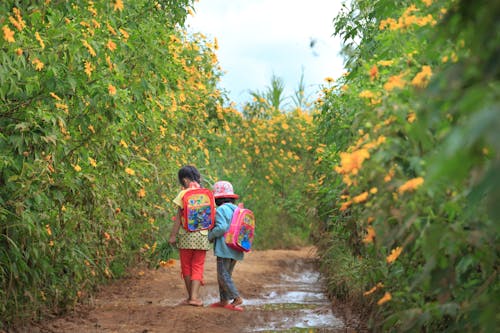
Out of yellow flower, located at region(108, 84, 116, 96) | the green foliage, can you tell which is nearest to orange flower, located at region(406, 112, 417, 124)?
the green foliage

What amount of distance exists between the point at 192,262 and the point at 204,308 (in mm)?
709

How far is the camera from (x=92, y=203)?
548 centimetres

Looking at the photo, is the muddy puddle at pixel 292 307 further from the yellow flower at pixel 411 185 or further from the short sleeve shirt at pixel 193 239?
the yellow flower at pixel 411 185

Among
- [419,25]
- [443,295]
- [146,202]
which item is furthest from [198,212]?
[443,295]

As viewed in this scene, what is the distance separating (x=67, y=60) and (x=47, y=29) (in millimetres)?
257

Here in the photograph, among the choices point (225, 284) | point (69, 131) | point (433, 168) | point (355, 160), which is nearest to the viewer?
point (433, 168)

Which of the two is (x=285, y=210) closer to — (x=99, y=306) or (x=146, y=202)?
(x=146, y=202)

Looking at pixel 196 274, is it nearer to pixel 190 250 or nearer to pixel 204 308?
pixel 190 250

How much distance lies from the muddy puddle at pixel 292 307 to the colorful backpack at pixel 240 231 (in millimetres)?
632

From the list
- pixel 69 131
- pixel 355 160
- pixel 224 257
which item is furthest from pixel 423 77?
pixel 224 257

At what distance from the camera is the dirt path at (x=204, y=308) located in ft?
20.2

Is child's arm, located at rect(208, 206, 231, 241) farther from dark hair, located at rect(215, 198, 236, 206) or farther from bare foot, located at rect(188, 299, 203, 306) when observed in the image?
bare foot, located at rect(188, 299, 203, 306)

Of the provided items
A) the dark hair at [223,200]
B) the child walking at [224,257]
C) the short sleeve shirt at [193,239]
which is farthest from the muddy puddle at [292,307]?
the dark hair at [223,200]

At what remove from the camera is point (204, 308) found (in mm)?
7082
